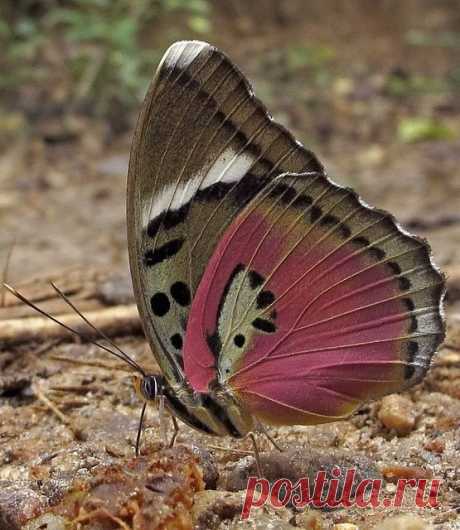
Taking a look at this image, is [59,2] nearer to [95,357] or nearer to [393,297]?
[95,357]

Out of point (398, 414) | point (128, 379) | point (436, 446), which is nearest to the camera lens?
point (436, 446)

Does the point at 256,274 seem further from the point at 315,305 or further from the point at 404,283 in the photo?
the point at 404,283

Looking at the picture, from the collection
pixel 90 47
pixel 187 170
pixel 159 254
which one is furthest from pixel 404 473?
pixel 90 47

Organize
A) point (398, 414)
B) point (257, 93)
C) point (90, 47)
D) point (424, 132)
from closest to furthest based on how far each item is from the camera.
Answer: point (398, 414)
point (424, 132)
point (257, 93)
point (90, 47)

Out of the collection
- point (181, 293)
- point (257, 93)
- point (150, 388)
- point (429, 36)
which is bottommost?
point (150, 388)

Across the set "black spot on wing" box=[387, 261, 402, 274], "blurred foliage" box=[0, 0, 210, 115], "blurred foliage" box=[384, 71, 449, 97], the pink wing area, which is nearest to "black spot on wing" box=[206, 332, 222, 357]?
the pink wing area

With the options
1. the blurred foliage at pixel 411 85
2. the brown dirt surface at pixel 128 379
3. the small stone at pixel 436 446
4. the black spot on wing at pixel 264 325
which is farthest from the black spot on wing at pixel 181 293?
the blurred foliage at pixel 411 85
